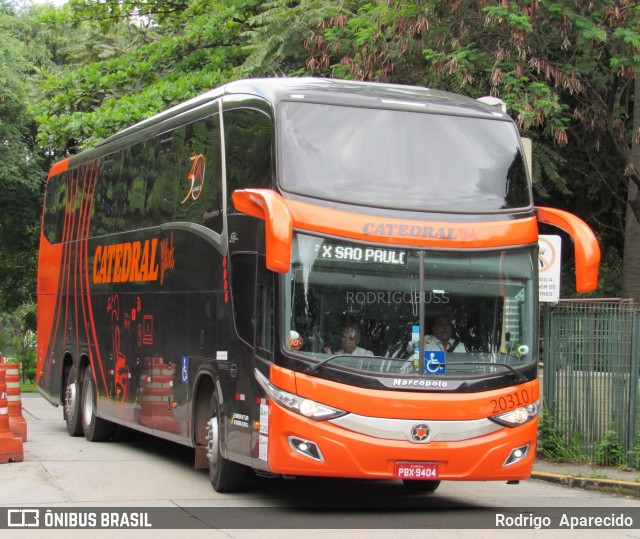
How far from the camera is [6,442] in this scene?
13.9 metres

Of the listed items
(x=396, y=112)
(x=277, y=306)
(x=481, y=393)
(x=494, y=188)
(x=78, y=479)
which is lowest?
(x=78, y=479)

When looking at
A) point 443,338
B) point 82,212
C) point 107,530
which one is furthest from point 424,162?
point 82,212

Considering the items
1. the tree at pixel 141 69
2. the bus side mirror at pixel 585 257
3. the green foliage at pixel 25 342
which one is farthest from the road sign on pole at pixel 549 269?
the green foliage at pixel 25 342

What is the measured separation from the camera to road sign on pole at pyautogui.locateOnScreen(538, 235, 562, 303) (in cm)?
1442

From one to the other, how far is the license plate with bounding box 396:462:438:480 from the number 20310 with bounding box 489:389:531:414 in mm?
807

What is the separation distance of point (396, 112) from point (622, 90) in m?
9.57

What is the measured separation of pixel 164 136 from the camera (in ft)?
48.0

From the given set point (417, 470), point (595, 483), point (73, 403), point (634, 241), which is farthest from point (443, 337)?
point (73, 403)

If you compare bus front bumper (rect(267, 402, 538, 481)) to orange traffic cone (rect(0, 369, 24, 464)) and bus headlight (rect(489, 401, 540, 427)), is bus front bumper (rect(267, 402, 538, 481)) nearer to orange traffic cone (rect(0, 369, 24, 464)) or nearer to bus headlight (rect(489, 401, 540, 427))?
bus headlight (rect(489, 401, 540, 427))

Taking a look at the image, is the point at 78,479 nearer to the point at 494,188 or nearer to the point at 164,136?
the point at 164,136

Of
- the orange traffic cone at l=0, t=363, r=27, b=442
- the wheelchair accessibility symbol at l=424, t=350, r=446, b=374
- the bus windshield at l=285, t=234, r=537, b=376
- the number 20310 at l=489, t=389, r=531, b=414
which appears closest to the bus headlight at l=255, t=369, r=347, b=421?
the bus windshield at l=285, t=234, r=537, b=376

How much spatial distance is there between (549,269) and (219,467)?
17.6 ft

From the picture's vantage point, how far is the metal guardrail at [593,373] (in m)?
14.3

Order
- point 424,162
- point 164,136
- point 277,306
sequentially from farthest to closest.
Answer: point 164,136
point 424,162
point 277,306
